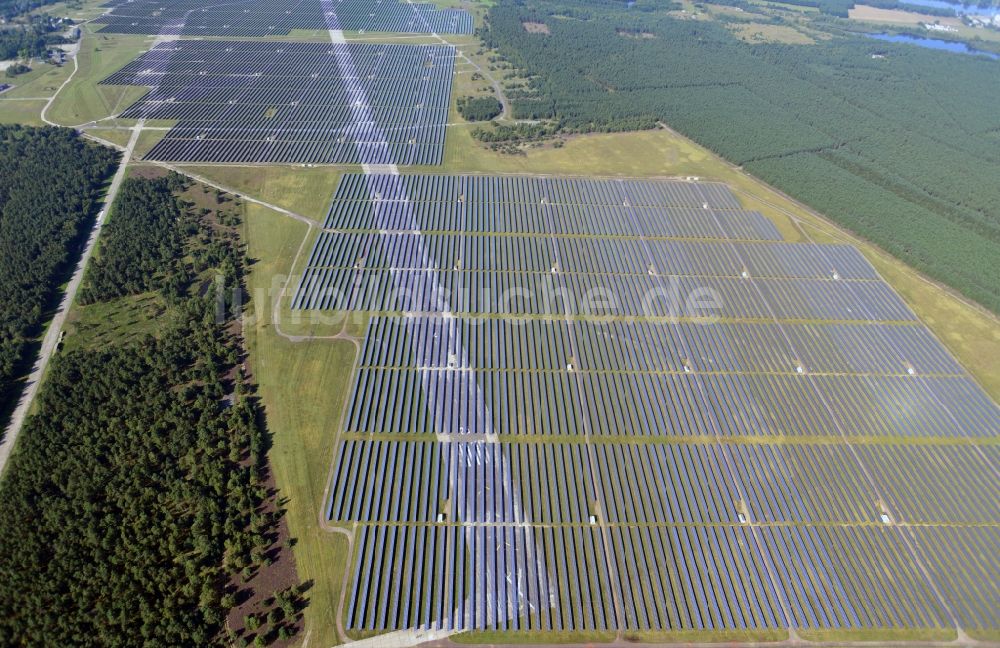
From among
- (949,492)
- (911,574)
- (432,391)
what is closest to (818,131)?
(949,492)

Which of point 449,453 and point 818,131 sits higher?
point 818,131

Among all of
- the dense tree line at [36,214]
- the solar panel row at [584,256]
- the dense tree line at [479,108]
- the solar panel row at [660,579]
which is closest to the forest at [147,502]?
the dense tree line at [36,214]

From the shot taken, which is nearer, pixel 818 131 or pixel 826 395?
pixel 826 395

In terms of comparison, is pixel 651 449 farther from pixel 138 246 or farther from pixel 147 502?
pixel 138 246

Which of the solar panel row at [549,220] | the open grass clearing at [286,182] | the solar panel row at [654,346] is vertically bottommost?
the solar panel row at [654,346]

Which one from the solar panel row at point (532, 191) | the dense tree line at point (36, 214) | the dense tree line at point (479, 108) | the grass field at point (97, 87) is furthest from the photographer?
the dense tree line at point (479, 108)

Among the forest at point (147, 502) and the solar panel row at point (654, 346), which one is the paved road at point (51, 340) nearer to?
the forest at point (147, 502)

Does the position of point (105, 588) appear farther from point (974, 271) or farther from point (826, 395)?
point (974, 271)
